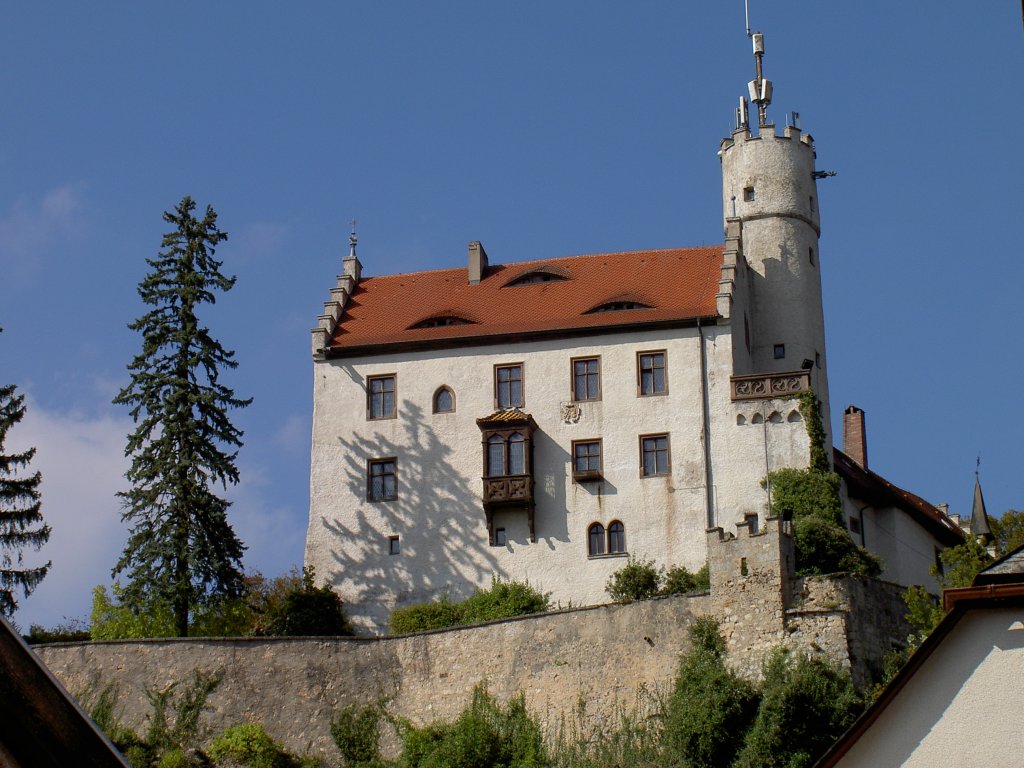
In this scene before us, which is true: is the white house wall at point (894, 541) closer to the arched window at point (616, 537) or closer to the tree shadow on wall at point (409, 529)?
the arched window at point (616, 537)

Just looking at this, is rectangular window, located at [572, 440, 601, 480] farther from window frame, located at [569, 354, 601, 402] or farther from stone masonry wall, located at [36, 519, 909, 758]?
stone masonry wall, located at [36, 519, 909, 758]

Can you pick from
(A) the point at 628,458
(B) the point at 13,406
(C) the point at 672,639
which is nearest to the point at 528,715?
(C) the point at 672,639

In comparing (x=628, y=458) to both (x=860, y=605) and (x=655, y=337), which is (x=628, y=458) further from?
(x=860, y=605)

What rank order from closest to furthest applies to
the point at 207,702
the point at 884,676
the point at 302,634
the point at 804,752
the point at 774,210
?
1. the point at 804,752
2. the point at 884,676
3. the point at 207,702
4. the point at 302,634
5. the point at 774,210

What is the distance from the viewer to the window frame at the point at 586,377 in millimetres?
45616

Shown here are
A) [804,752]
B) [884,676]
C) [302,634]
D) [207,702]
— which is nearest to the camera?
[804,752]

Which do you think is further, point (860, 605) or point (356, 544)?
point (356, 544)

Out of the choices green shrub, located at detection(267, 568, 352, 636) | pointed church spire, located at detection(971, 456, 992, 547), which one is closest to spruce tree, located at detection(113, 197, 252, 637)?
green shrub, located at detection(267, 568, 352, 636)

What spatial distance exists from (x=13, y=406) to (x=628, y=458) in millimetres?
16759

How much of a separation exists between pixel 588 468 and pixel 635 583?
4.41 m

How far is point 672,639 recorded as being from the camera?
1465 inches

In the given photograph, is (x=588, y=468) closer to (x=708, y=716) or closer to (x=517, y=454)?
(x=517, y=454)

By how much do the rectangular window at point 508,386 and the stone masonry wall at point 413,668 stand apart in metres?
8.68

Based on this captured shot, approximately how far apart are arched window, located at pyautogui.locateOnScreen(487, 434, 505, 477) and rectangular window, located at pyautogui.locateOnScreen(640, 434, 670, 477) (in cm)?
379
